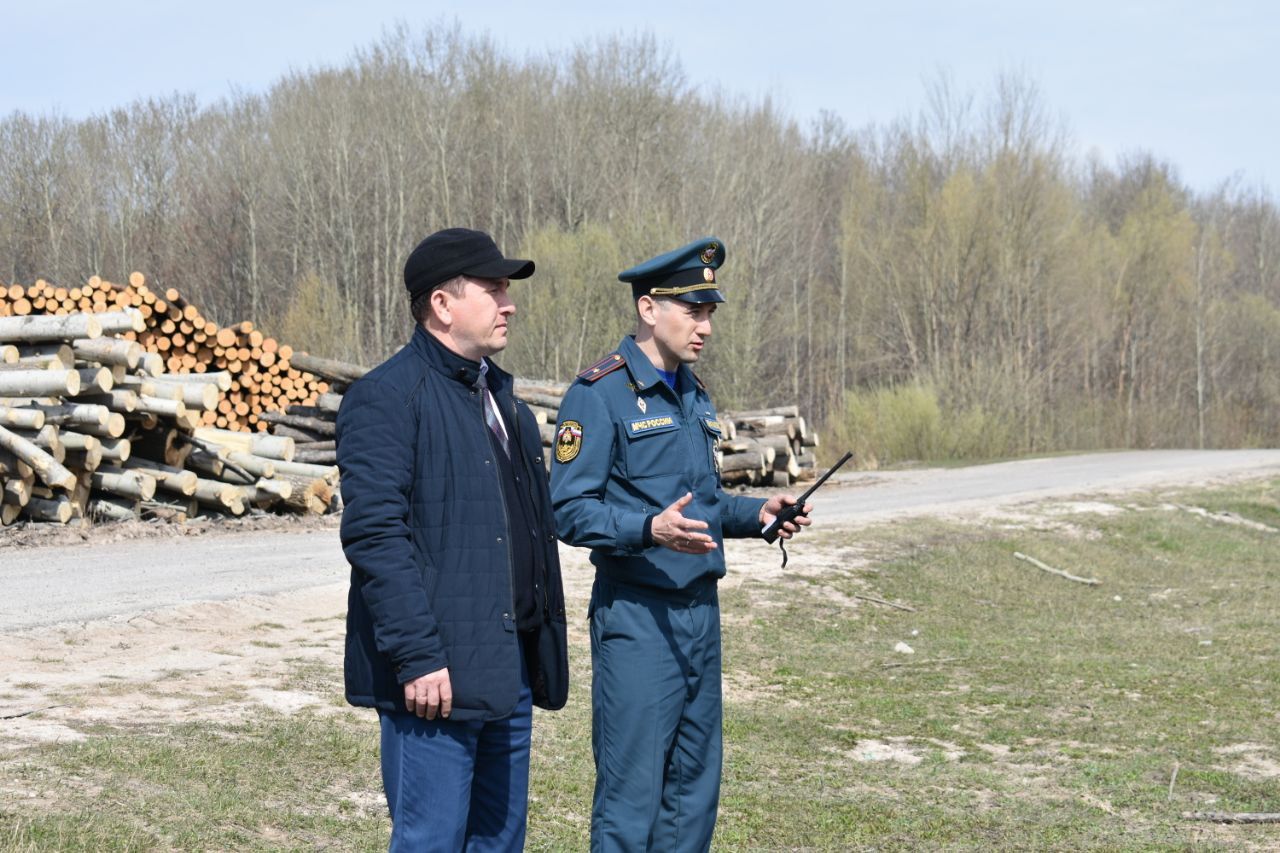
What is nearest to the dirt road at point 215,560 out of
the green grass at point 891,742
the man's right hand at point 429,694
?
the green grass at point 891,742

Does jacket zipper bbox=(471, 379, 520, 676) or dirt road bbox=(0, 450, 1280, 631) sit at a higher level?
jacket zipper bbox=(471, 379, 520, 676)

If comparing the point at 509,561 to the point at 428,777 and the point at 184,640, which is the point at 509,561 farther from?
the point at 184,640

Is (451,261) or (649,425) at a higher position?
(451,261)

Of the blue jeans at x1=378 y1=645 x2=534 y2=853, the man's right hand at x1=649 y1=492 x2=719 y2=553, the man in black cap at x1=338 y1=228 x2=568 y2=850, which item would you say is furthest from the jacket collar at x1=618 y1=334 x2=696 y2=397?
the blue jeans at x1=378 y1=645 x2=534 y2=853

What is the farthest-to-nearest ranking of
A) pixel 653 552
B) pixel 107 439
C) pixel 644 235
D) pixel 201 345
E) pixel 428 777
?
1. pixel 644 235
2. pixel 201 345
3. pixel 107 439
4. pixel 653 552
5. pixel 428 777

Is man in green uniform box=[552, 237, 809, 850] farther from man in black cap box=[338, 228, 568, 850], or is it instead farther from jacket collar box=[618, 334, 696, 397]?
man in black cap box=[338, 228, 568, 850]

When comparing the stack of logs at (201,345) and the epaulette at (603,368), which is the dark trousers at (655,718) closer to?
the epaulette at (603,368)

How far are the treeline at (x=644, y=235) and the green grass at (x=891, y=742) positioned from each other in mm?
22197

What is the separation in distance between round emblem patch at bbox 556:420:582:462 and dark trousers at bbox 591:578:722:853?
0.38 m

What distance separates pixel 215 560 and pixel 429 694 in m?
9.55

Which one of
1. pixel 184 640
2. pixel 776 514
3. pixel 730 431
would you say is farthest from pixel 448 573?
pixel 730 431

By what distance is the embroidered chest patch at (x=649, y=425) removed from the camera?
4062 millimetres

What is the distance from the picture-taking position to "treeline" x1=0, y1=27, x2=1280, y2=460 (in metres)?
36.7

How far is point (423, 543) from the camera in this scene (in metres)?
3.23
